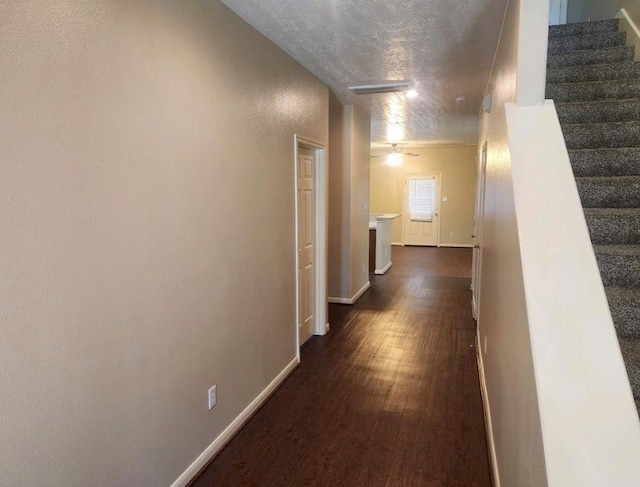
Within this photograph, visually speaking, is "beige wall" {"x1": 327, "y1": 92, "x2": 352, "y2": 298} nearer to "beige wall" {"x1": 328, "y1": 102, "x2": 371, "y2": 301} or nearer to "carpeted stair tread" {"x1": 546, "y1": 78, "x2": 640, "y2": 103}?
"beige wall" {"x1": 328, "y1": 102, "x2": 371, "y2": 301}

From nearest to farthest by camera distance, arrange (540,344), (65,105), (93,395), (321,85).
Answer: (540,344) → (65,105) → (93,395) → (321,85)

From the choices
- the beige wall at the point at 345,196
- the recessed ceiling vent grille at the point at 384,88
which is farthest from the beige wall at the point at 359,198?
the recessed ceiling vent grille at the point at 384,88

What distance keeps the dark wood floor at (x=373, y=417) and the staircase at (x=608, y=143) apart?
1.19 metres

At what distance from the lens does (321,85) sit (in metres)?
4.00

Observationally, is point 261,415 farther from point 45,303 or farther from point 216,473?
point 45,303

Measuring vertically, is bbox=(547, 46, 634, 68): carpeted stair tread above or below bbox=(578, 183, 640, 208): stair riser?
above

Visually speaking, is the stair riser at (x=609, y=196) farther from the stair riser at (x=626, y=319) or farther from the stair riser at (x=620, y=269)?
the stair riser at (x=626, y=319)

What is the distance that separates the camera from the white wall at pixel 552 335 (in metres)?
0.89

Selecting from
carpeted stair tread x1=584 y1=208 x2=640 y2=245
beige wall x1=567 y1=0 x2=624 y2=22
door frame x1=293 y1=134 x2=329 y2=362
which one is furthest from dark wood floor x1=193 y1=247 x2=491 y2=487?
beige wall x1=567 y1=0 x2=624 y2=22

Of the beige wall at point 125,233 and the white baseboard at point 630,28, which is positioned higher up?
the white baseboard at point 630,28

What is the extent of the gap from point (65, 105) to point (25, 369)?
0.86 meters

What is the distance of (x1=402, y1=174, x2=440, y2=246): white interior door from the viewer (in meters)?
11.1

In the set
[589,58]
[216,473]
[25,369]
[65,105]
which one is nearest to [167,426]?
[216,473]

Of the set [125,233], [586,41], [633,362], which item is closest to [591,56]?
[586,41]
